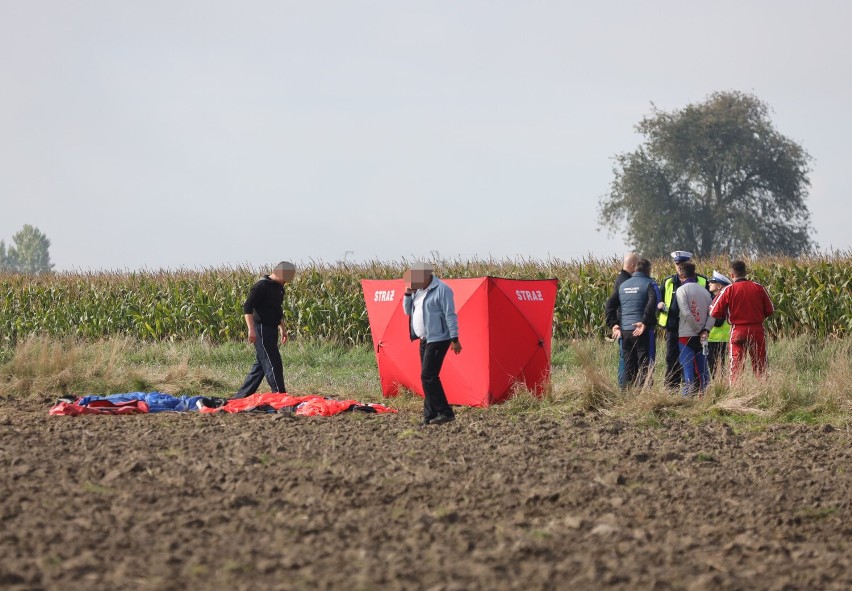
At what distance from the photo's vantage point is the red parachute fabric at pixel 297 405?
1222cm

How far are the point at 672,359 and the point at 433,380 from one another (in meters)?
3.62

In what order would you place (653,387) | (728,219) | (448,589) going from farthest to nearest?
(728,219) < (653,387) < (448,589)

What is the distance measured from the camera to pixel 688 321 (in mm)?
12883

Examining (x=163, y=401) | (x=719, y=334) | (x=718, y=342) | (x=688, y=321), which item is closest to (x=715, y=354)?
(x=718, y=342)

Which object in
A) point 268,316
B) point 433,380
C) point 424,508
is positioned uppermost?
point 268,316

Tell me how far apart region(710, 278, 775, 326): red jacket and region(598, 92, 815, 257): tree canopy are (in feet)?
134

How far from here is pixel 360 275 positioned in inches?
975

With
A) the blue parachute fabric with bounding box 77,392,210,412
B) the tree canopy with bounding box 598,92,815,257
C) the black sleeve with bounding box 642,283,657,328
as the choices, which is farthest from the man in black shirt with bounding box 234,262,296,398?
the tree canopy with bounding box 598,92,815,257

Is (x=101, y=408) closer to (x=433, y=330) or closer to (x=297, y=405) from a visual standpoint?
(x=297, y=405)

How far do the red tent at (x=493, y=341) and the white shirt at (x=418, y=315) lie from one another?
1683 millimetres

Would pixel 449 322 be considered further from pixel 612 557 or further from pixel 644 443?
pixel 612 557

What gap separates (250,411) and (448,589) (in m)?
7.51

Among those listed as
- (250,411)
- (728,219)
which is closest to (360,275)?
(250,411)

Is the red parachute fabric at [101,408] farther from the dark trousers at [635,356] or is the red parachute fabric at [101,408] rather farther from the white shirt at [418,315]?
the dark trousers at [635,356]
